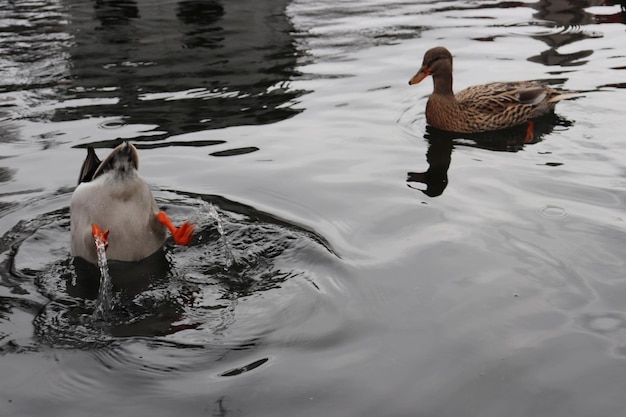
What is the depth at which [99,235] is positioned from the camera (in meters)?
5.69

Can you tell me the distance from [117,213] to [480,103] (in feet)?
14.0

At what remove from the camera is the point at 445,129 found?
8.78m

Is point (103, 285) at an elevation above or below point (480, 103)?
below

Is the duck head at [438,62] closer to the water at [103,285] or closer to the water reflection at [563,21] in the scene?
the water reflection at [563,21]

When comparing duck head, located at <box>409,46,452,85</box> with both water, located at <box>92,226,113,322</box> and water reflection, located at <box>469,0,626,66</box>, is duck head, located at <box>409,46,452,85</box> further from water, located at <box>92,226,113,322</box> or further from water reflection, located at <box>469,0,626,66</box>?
water, located at <box>92,226,113,322</box>

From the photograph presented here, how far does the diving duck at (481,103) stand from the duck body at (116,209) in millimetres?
3700

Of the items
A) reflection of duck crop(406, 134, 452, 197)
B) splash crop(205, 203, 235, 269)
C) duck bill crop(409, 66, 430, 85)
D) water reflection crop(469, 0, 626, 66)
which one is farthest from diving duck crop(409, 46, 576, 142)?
splash crop(205, 203, 235, 269)

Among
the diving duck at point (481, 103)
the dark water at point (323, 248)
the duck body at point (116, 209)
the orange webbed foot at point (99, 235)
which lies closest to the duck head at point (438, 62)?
the diving duck at point (481, 103)

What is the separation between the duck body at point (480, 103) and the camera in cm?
876

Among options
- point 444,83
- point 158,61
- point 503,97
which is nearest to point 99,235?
point 444,83

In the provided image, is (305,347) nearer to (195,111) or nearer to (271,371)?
(271,371)

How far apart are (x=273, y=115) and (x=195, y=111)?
0.91 metres

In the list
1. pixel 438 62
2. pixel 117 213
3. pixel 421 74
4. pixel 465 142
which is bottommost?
pixel 465 142

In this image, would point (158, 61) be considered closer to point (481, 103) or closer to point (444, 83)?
point (444, 83)
